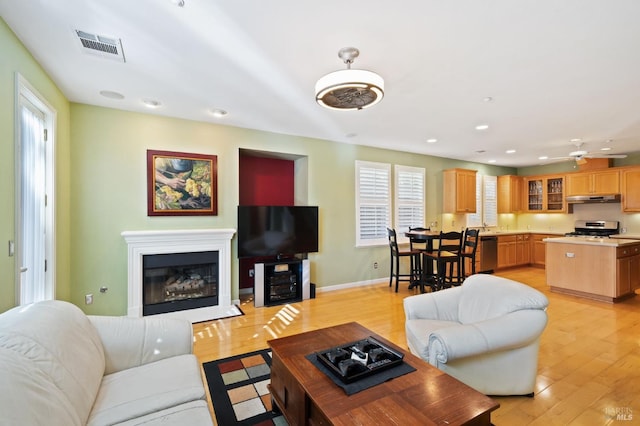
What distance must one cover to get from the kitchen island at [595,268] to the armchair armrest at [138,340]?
230 inches

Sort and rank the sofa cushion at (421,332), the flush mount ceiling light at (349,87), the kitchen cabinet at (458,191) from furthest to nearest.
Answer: the kitchen cabinet at (458,191), the flush mount ceiling light at (349,87), the sofa cushion at (421,332)

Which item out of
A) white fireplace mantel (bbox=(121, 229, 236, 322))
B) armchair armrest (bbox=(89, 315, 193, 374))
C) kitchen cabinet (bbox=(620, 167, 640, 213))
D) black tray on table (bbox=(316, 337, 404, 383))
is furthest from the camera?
kitchen cabinet (bbox=(620, 167, 640, 213))

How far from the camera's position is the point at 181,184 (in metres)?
4.07

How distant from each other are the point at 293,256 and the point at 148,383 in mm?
3459

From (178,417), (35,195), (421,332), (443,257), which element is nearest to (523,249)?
(443,257)

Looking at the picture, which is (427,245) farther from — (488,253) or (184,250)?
(184,250)

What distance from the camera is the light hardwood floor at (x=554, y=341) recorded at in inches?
81.5

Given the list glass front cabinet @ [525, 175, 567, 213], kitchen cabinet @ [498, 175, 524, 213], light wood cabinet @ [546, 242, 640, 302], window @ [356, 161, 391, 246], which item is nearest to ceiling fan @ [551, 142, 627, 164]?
glass front cabinet @ [525, 175, 567, 213]

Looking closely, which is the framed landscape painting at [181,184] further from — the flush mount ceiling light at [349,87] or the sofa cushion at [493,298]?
the sofa cushion at [493,298]

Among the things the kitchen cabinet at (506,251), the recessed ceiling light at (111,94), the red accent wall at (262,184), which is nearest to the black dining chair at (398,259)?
the red accent wall at (262,184)

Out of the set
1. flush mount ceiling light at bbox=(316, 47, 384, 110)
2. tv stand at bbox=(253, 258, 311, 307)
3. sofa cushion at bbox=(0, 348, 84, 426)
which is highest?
flush mount ceiling light at bbox=(316, 47, 384, 110)

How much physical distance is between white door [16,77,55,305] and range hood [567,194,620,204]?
953 centimetres

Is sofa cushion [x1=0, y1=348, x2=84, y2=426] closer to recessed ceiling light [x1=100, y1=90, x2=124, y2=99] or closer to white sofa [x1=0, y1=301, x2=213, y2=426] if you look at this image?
white sofa [x1=0, y1=301, x2=213, y2=426]

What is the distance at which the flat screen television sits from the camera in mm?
4371
